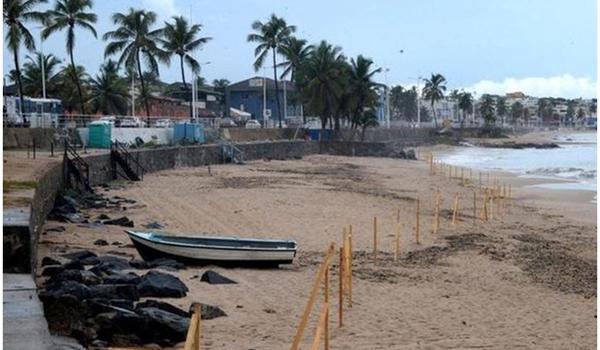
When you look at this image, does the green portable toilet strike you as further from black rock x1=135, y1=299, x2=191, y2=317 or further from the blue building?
the blue building

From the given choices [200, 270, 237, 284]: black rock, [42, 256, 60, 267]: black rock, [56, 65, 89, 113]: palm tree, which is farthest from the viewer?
[56, 65, 89, 113]: palm tree

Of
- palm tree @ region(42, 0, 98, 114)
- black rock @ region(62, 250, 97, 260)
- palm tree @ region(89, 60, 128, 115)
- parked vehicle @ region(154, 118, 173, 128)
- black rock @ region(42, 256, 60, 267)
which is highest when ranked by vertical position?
palm tree @ region(42, 0, 98, 114)

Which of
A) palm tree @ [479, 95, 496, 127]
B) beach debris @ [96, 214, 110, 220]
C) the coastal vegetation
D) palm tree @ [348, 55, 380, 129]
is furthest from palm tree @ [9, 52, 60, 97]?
palm tree @ [479, 95, 496, 127]

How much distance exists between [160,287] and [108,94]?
175 feet

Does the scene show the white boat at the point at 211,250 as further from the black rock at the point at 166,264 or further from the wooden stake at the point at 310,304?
the wooden stake at the point at 310,304

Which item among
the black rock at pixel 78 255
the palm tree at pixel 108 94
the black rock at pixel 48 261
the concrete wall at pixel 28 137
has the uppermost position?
the palm tree at pixel 108 94

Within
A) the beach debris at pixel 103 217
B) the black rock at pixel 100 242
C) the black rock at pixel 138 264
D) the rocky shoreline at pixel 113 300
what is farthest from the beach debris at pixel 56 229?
the black rock at pixel 138 264

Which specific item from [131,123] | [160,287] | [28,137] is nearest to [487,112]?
[131,123]

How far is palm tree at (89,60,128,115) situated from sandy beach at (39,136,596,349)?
32.1m

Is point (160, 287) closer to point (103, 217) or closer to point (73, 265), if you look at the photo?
point (73, 265)

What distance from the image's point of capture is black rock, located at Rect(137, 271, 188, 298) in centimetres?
968

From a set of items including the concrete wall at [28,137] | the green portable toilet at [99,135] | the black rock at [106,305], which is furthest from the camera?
the green portable toilet at [99,135]

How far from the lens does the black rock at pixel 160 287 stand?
9680mm

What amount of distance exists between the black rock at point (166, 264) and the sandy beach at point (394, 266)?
0.29 metres
